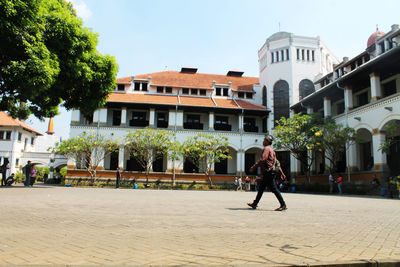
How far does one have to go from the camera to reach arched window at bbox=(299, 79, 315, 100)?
32.5 metres

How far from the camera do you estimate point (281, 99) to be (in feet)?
108

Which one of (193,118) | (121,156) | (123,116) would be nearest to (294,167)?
(193,118)

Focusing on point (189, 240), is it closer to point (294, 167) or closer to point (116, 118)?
point (294, 167)

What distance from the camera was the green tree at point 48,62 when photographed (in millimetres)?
10969

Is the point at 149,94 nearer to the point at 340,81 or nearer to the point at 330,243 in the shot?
the point at 340,81

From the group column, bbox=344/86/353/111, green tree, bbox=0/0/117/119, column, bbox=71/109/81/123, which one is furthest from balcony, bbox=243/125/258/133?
green tree, bbox=0/0/117/119

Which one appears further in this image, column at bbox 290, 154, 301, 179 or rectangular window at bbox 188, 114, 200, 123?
rectangular window at bbox 188, 114, 200, 123

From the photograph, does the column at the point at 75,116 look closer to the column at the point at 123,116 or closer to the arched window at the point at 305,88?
the column at the point at 123,116

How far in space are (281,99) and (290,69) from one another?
10.7 ft

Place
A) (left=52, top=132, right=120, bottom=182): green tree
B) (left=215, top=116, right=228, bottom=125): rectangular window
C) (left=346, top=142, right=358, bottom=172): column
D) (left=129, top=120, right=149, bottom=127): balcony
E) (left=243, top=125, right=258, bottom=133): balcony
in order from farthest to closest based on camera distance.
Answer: (left=215, top=116, right=228, bottom=125): rectangular window, (left=243, top=125, right=258, bottom=133): balcony, (left=129, top=120, right=149, bottom=127): balcony, (left=52, top=132, right=120, bottom=182): green tree, (left=346, top=142, right=358, bottom=172): column

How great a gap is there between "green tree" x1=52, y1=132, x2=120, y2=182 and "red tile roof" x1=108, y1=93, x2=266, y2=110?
14.9 feet

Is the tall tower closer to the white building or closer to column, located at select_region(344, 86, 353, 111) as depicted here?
column, located at select_region(344, 86, 353, 111)

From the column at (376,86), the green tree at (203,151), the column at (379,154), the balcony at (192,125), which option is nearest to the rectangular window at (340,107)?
the column at (376,86)

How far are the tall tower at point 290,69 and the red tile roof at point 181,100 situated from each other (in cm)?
197
